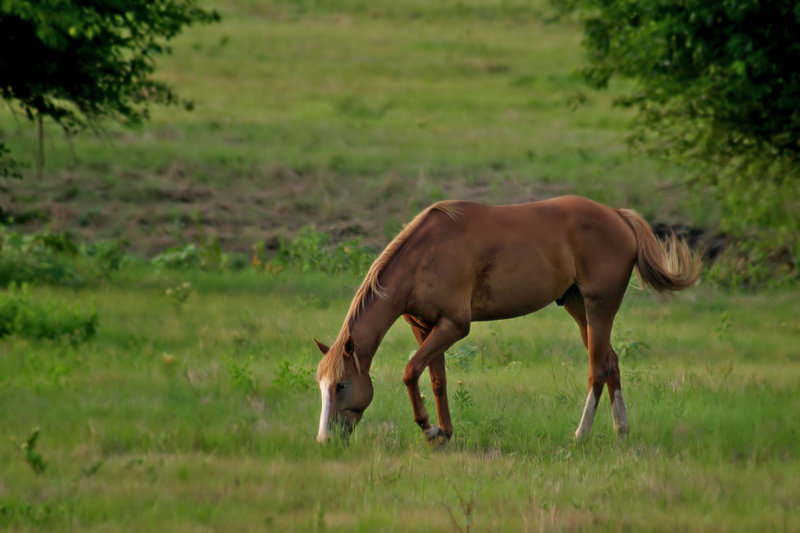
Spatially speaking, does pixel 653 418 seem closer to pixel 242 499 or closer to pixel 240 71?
pixel 242 499

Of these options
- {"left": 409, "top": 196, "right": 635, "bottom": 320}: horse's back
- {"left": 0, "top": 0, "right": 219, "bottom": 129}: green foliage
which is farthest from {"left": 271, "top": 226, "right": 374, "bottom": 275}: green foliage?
{"left": 409, "top": 196, "right": 635, "bottom": 320}: horse's back

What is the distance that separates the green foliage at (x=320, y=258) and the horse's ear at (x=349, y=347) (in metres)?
7.13

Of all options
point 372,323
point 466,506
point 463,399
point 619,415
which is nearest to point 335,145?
point 463,399

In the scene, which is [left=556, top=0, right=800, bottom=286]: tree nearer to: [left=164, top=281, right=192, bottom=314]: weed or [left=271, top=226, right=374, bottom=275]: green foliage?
[left=271, top=226, right=374, bottom=275]: green foliage

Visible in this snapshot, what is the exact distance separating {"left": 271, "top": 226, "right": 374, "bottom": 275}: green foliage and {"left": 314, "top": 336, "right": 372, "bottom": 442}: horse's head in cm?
709

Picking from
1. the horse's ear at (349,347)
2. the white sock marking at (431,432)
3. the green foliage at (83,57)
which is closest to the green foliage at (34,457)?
the horse's ear at (349,347)

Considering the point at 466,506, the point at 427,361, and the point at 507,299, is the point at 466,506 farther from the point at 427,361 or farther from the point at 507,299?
the point at 507,299

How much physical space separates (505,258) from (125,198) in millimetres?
13494

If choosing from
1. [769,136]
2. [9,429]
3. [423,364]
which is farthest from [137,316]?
[769,136]

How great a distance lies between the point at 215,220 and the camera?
59.6 feet

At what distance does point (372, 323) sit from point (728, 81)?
7855 mm

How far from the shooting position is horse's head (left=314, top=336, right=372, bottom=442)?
6.26m

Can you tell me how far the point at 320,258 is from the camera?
1448cm

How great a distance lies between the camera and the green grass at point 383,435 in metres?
5.27
